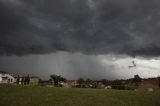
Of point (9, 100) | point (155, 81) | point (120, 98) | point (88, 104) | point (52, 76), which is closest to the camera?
point (88, 104)

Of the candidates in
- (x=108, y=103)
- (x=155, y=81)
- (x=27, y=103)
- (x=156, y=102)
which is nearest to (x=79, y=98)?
(x=108, y=103)

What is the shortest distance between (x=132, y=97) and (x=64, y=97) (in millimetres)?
8458

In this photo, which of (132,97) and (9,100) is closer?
(9,100)

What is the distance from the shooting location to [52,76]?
510 ft

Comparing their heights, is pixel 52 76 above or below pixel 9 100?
above

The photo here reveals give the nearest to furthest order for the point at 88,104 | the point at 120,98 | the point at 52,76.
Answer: the point at 88,104
the point at 120,98
the point at 52,76

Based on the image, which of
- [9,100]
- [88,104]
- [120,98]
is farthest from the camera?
[120,98]

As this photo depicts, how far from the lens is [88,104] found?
29297 mm

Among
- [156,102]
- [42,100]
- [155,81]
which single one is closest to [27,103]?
[42,100]

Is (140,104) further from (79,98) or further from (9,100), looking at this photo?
(9,100)

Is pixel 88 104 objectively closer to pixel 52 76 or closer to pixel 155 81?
pixel 155 81

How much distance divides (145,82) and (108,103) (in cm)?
8247

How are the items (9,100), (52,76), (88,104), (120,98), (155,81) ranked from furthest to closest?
(52,76)
(155,81)
(120,98)
(9,100)
(88,104)

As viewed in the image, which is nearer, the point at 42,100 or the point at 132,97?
the point at 42,100
